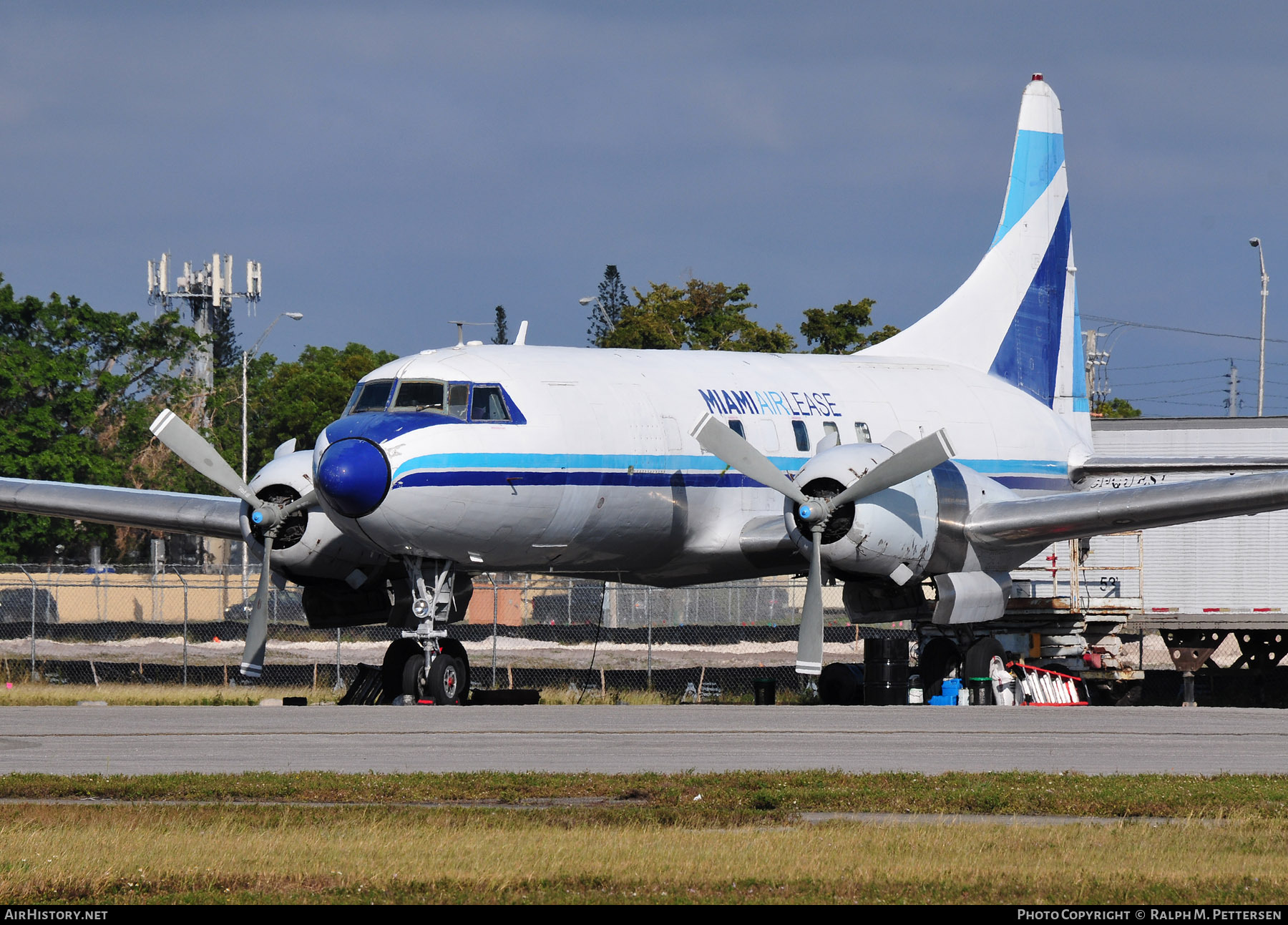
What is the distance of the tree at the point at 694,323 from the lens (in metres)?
67.5

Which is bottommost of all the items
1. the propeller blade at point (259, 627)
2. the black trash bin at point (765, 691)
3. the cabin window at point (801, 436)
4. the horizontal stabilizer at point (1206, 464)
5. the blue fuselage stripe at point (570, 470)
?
the black trash bin at point (765, 691)

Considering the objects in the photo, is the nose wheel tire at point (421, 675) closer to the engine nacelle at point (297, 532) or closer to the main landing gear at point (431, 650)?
the main landing gear at point (431, 650)

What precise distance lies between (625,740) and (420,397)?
6549mm

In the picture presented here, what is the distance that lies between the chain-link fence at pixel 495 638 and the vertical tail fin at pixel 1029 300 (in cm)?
544

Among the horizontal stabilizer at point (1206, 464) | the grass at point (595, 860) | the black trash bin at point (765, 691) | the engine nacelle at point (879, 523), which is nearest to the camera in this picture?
the grass at point (595, 860)

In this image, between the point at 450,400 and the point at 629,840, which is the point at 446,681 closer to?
the point at 450,400

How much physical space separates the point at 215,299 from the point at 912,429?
102673mm

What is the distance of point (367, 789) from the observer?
11.8 metres

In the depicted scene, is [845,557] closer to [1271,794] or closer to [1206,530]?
[1271,794]

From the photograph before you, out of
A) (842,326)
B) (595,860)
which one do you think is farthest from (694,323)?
(595,860)

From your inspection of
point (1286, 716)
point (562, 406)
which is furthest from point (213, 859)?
point (1286, 716)

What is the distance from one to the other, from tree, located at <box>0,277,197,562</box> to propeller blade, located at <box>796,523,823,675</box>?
151ft

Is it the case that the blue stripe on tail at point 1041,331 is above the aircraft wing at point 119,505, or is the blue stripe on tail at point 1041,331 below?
above

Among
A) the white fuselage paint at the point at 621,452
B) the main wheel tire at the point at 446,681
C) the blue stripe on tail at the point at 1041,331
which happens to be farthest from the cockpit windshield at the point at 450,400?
the blue stripe on tail at the point at 1041,331
